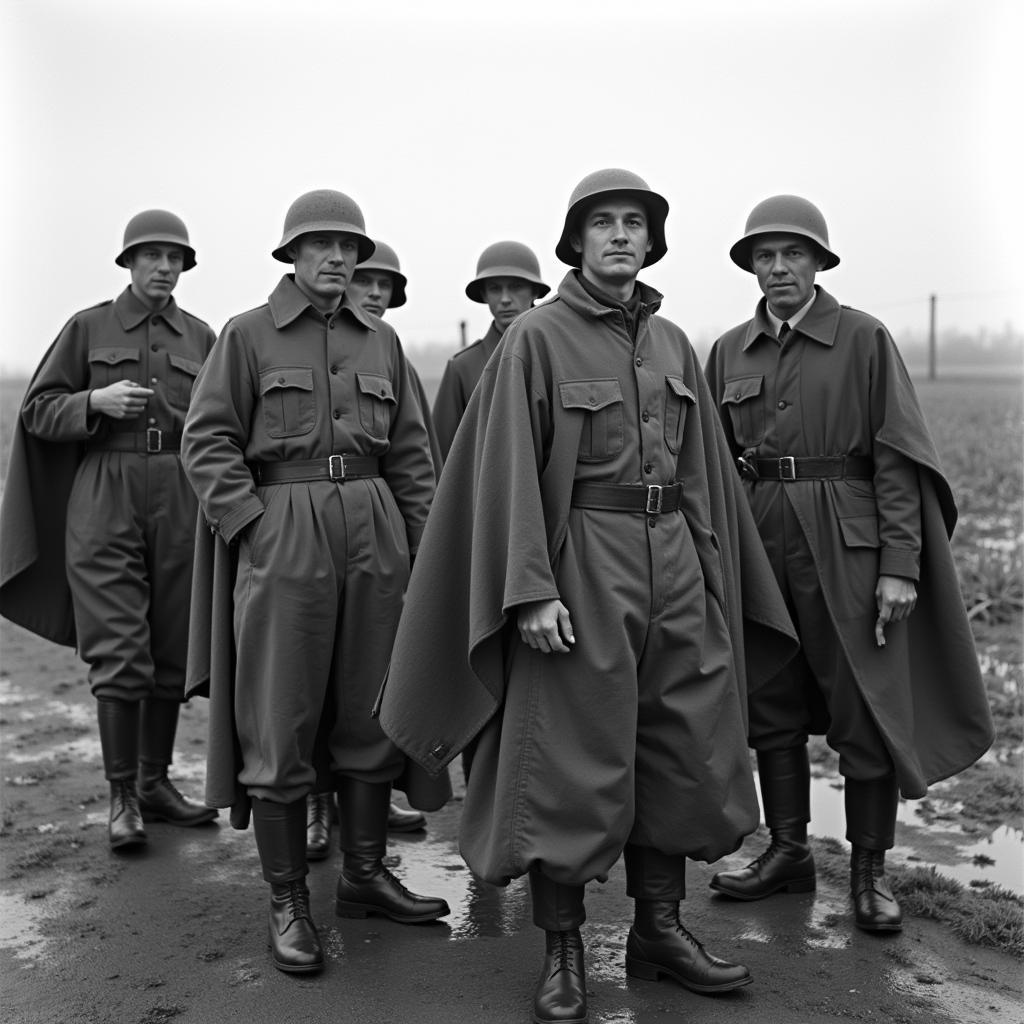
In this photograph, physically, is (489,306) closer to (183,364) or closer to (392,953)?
(183,364)

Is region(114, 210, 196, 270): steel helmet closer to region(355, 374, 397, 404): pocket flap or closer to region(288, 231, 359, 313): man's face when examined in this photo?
region(288, 231, 359, 313): man's face

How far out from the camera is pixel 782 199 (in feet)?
14.5

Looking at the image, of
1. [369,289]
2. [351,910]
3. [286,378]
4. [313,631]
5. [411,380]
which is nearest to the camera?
[313,631]

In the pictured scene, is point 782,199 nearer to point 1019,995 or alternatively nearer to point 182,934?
point 1019,995

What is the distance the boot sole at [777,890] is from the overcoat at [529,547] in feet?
2.75

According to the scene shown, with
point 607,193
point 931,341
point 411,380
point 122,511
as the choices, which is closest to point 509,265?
point 411,380

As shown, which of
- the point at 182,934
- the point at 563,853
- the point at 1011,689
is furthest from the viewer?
the point at 1011,689

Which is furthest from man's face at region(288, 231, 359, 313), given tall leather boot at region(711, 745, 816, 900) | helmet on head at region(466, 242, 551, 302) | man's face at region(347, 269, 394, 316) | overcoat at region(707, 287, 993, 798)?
tall leather boot at region(711, 745, 816, 900)

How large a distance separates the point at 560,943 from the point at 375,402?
6.54 feet

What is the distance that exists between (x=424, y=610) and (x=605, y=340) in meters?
1.02

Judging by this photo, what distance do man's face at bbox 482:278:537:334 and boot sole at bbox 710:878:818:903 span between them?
3.15 metres

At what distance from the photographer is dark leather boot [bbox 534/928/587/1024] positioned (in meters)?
3.39

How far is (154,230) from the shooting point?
5.41 m

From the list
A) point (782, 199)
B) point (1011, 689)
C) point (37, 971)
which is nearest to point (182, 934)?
point (37, 971)
